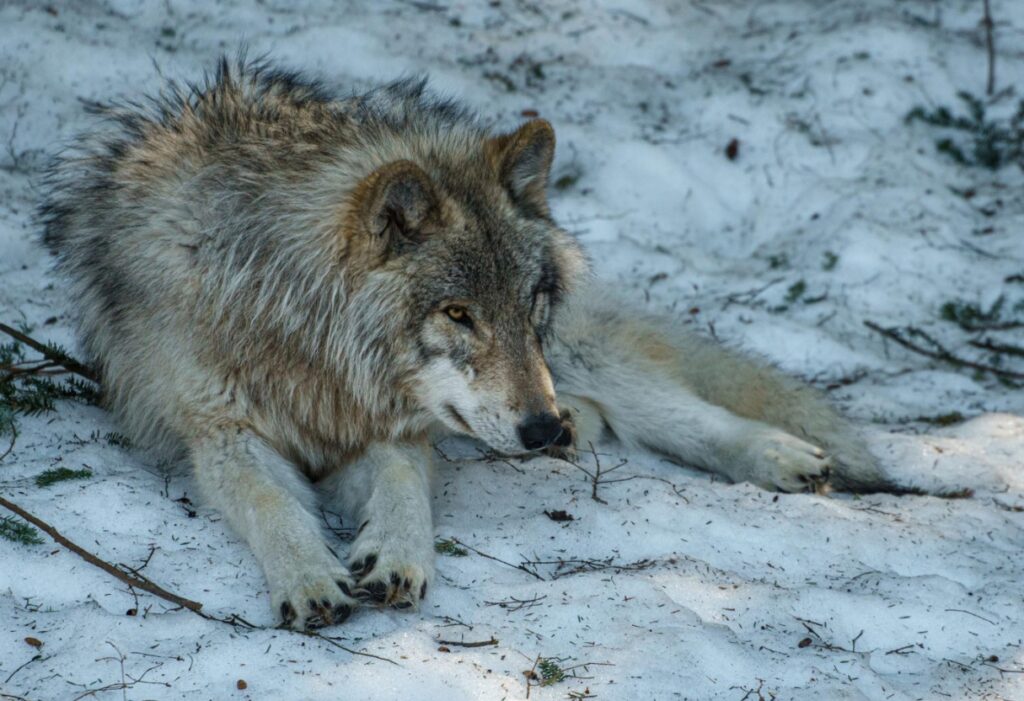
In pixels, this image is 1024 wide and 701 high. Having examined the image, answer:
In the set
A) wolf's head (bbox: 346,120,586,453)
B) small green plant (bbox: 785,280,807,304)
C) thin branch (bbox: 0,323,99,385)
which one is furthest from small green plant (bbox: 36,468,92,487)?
small green plant (bbox: 785,280,807,304)

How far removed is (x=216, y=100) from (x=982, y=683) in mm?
3330

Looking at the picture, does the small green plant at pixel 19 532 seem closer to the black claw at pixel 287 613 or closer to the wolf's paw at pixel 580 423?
the black claw at pixel 287 613

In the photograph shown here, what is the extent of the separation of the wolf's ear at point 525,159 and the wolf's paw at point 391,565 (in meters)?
1.29

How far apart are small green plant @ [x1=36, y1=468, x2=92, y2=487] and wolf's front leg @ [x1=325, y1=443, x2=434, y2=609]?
2.90 feet

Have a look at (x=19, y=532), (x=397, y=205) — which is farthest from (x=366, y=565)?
(x=397, y=205)

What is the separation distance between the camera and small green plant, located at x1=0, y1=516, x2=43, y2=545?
338 cm

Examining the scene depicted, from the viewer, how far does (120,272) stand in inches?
166

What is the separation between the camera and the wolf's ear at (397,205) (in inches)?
143

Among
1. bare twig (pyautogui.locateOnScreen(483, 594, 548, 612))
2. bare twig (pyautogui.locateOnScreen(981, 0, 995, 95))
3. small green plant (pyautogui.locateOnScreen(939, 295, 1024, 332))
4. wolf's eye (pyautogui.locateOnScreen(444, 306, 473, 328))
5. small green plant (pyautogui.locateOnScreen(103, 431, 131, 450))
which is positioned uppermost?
bare twig (pyautogui.locateOnScreen(981, 0, 995, 95))

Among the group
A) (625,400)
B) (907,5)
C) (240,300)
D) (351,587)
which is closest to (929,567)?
(625,400)

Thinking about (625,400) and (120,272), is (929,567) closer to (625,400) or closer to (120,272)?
(625,400)

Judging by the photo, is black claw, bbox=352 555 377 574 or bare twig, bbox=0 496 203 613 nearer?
bare twig, bbox=0 496 203 613

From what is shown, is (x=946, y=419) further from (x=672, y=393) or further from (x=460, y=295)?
(x=460, y=295)

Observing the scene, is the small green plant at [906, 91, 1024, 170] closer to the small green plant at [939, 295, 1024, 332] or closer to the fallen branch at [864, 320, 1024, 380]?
the small green plant at [939, 295, 1024, 332]
